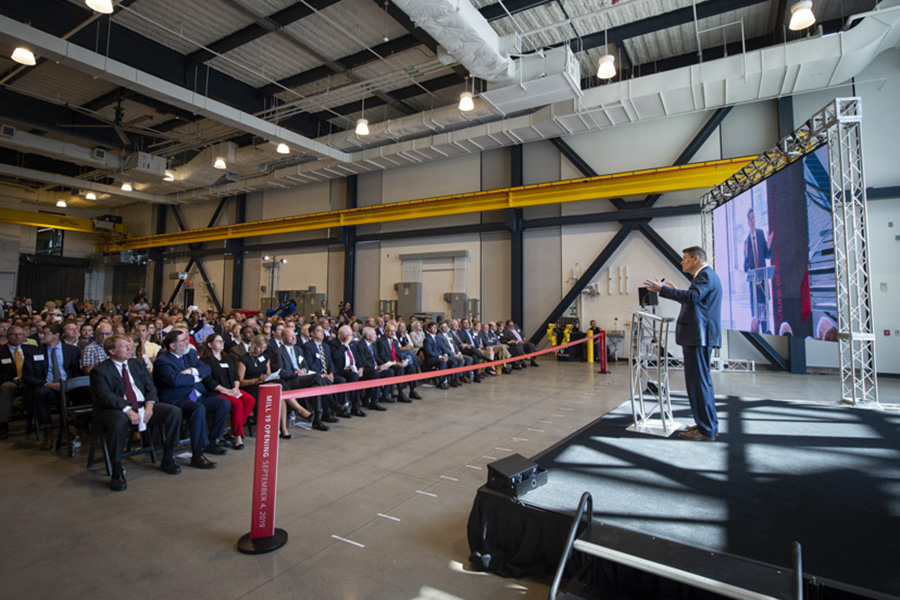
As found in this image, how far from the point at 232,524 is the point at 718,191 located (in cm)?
1031

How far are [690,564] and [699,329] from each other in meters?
2.32

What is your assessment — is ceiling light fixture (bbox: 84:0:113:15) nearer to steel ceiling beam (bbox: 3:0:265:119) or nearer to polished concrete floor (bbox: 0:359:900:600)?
steel ceiling beam (bbox: 3:0:265:119)

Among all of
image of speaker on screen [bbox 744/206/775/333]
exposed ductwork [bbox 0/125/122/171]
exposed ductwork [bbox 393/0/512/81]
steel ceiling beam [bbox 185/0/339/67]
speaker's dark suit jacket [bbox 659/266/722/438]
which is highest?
steel ceiling beam [bbox 185/0/339/67]

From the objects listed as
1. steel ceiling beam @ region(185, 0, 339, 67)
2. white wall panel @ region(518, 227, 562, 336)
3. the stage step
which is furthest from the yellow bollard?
the stage step

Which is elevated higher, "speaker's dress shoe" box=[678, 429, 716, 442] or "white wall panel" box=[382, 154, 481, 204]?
"white wall panel" box=[382, 154, 481, 204]

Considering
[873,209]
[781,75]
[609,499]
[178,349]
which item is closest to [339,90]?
[178,349]

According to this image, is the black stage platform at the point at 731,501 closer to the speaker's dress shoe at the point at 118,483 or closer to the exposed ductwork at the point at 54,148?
the speaker's dress shoe at the point at 118,483

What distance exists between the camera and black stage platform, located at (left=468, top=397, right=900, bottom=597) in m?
Answer: 2.15

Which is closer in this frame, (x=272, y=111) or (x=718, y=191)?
(x=718, y=191)

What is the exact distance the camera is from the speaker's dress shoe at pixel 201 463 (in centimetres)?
411

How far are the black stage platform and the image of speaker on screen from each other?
354 centimetres

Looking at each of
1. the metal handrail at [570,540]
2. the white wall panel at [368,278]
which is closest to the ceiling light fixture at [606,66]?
the metal handrail at [570,540]

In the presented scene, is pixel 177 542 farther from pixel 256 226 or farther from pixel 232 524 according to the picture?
pixel 256 226

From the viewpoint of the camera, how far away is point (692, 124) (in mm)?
11062
